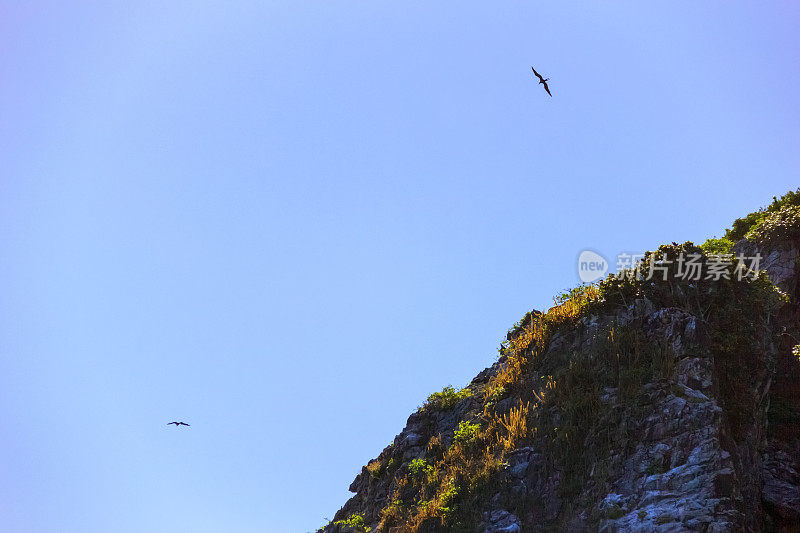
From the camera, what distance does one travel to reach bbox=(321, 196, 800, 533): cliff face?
1347cm

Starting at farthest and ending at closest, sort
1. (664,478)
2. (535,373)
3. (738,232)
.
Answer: (738,232), (535,373), (664,478)

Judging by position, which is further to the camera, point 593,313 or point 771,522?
point 593,313

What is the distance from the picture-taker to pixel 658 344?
16453 millimetres

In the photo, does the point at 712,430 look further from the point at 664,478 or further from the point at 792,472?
the point at 792,472

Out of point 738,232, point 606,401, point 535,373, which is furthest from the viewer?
point 738,232

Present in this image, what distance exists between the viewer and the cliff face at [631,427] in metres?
13.5

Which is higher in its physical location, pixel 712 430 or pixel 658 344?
pixel 658 344

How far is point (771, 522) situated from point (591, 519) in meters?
4.95

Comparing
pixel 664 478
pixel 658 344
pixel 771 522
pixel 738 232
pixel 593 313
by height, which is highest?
pixel 738 232

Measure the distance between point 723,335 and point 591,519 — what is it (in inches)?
271

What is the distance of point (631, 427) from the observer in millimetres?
14859

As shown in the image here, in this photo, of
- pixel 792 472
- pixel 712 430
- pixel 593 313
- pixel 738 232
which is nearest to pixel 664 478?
pixel 712 430

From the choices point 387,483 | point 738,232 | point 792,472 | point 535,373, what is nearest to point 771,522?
point 792,472

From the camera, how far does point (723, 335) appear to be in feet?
55.2
